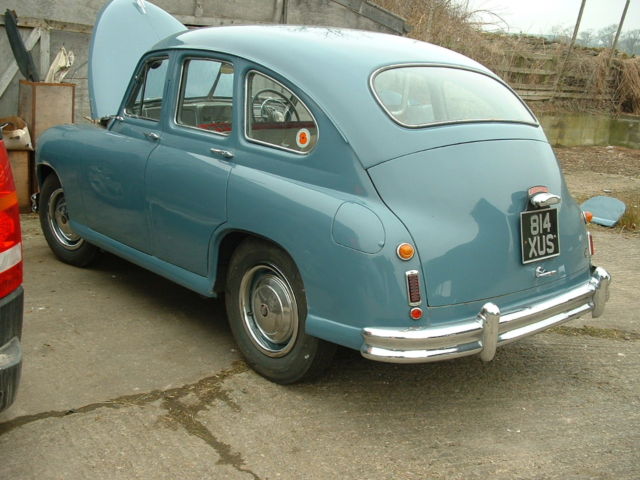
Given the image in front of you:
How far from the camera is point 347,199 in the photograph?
3.56m

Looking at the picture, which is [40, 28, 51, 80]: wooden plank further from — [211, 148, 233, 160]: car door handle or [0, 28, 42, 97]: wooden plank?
[211, 148, 233, 160]: car door handle

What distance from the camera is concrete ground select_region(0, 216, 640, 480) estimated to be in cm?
330

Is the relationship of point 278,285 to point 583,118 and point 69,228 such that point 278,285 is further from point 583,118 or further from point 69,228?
point 583,118

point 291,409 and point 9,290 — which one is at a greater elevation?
point 9,290

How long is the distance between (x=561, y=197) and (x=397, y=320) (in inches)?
51.5

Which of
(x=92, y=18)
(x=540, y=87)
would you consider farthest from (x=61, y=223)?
(x=540, y=87)

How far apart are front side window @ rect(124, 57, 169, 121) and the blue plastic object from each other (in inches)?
215

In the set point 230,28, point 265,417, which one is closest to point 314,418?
point 265,417

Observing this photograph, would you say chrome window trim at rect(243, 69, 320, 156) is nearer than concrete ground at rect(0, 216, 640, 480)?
No

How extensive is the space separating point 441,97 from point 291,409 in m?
A: 1.85

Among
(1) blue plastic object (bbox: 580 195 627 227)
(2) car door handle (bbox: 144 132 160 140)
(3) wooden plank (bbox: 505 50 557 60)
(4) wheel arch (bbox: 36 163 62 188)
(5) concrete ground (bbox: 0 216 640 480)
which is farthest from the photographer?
(3) wooden plank (bbox: 505 50 557 60)

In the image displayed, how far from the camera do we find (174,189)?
14.5ft

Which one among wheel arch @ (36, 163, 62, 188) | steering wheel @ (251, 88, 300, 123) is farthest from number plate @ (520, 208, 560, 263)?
wheel arch @ (36, 163, 62, 188)

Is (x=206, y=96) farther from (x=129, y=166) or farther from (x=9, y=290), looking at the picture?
(x=9, y=290)
